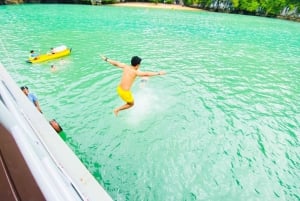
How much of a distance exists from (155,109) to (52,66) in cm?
913

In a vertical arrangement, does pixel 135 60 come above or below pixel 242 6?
above

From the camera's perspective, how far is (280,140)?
11258mm

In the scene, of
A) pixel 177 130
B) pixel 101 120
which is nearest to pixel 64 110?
pixel 101 120

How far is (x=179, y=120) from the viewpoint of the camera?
1218cm

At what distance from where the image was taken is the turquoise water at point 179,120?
845 centimetres

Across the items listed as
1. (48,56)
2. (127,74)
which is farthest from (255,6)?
(127,74)

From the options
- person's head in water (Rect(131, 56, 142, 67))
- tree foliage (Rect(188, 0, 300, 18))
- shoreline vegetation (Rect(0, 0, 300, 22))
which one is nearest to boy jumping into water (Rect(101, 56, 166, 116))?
person's head in water (Rect(131, 56, 142, 67))

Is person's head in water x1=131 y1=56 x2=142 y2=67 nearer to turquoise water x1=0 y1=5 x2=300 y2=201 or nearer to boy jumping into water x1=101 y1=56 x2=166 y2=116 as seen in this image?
boy jumping into water x1=101 y1=56 x2=166 y2=116

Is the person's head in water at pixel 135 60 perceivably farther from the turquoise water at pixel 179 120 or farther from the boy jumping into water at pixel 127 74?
the turquoise water at pixel 179 120

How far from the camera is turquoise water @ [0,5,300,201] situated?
845 centimetres

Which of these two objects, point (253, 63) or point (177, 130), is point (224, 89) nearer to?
point (177, 130)

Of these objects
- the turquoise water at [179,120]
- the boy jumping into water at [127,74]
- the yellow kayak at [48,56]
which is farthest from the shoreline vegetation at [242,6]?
the boy jumping into water at [127,74]

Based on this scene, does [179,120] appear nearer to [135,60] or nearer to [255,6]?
[135,60]

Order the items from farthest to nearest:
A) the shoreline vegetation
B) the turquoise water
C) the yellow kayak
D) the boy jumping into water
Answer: the shoreline vegetation, the yellow kayak, the turquoise water, the boy jumping into water
